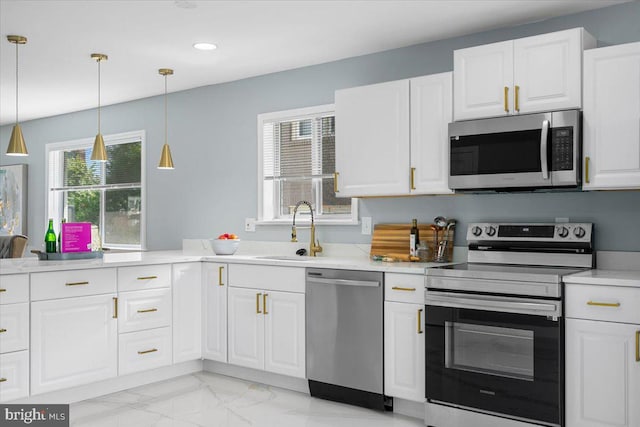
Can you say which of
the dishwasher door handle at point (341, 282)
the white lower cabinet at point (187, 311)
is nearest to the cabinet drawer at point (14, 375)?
the white lower cabinet at point (187, 311)

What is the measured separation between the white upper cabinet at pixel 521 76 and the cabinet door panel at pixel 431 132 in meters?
0.10

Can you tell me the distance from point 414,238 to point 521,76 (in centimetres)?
120

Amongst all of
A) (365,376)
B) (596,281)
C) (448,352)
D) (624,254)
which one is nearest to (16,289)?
(365,376)

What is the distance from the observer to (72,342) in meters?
3.72

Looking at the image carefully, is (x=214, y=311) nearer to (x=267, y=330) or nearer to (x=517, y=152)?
(x=267, y=330)

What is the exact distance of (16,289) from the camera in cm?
344

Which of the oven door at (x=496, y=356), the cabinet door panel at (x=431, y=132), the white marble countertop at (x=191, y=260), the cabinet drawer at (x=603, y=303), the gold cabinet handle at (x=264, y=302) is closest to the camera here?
the cabinet drawer at (x=603, y=303)

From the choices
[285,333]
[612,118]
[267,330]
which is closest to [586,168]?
[612,118]

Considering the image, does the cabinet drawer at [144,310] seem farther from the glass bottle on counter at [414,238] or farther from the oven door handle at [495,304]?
the oven door handle at [495,304]

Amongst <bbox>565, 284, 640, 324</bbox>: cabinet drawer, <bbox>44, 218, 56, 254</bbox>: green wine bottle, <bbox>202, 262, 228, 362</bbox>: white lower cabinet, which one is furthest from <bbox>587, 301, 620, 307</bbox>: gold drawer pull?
<bbox>44, 218, 56, 254</bbox>: green wine bottle

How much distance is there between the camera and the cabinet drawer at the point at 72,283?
354cm

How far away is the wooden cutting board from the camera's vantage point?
3975 millimetres

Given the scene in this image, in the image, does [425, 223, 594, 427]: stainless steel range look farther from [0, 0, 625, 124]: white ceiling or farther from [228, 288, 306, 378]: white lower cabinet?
[0, 0, 625, 124]: white ceiling

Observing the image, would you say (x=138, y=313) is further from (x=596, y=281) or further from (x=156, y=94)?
(x=596, y=281)
